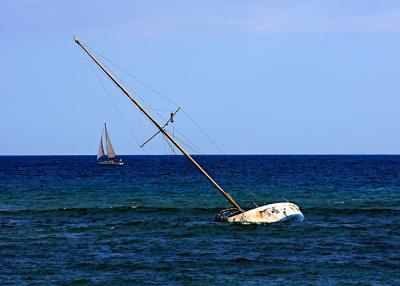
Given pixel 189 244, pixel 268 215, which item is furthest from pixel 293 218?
pixel 189 244

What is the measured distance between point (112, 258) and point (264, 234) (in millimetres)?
12915

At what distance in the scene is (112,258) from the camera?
1684 inches

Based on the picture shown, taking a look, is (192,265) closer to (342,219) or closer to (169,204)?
(342,219)

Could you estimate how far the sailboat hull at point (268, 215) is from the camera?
5634 cm

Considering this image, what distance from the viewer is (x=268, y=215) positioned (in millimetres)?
56812

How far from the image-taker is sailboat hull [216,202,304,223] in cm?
5634

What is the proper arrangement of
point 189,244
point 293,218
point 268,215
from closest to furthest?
point 189,244, point 268,215, point 293,218

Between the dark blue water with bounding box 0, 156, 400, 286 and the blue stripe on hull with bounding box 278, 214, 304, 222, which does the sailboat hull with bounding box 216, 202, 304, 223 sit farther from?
the dark blue water with bounding box 0, 156, 400, 286

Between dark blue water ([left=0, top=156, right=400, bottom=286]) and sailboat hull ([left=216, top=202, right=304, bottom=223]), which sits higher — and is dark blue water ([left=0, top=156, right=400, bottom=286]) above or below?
below

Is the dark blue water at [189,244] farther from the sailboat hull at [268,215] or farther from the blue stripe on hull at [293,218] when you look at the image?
the blue stripe on hull at [293,218]

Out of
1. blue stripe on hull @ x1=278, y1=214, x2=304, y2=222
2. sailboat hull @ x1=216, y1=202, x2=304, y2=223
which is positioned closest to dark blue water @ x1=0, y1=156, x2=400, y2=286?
sailboat hull @ x1=216, y1=202, x2=304, y2=223

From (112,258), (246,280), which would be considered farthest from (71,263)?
(246,280)

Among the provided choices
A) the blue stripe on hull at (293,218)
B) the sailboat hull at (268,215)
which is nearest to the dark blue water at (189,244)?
the sailboat hull at (268,215)

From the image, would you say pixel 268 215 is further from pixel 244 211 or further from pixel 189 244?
pixel 189 244
